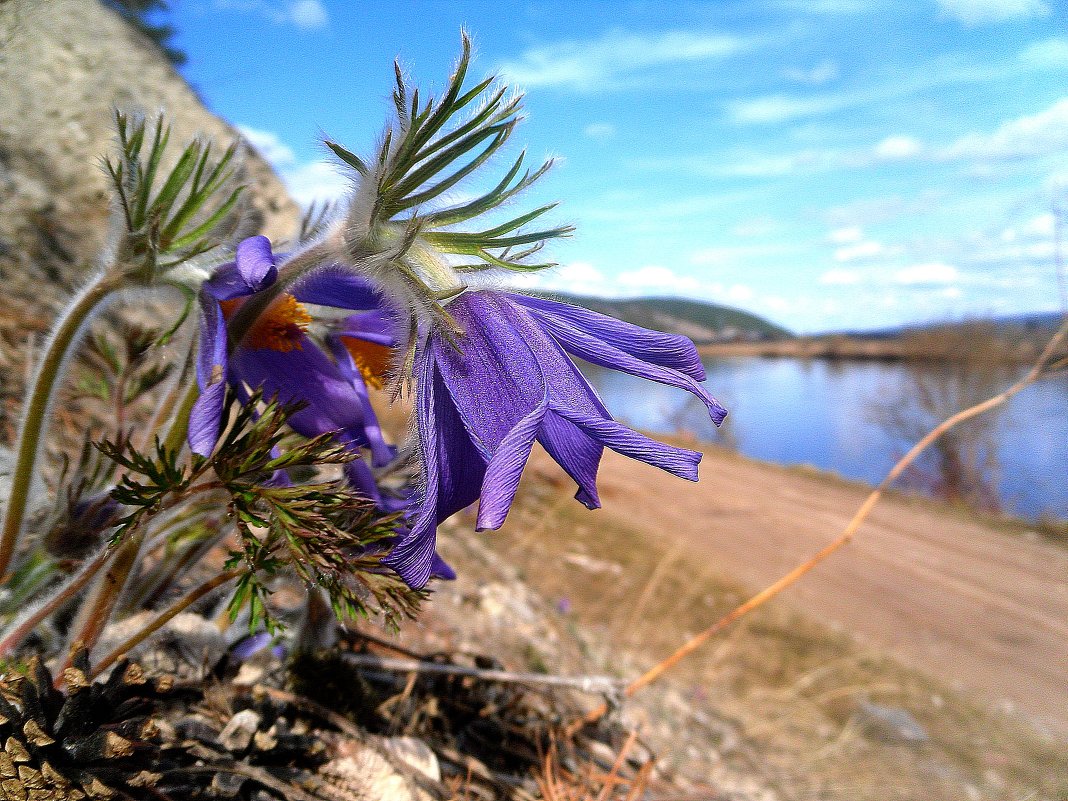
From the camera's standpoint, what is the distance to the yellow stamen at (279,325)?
1004mm

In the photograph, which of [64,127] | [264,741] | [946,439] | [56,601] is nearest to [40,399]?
[56,601]

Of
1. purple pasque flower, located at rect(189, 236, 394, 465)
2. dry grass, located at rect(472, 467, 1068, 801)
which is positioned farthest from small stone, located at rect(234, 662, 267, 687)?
dry grass, located at rect(472, 467, 1068, 801)

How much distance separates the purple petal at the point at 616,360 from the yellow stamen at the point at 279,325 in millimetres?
372

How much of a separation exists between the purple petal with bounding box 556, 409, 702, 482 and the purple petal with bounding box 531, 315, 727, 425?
0.09 meters

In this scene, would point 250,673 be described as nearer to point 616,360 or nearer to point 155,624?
point 155,624

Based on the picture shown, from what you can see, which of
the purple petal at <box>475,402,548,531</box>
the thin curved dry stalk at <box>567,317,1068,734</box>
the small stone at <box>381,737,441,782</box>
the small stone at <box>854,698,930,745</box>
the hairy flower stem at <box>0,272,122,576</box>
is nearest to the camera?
the purple petal at <box>475,402,548,531</box>

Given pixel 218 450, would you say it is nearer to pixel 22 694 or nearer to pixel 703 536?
pixel 22 694

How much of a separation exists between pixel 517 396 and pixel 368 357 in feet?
1.20

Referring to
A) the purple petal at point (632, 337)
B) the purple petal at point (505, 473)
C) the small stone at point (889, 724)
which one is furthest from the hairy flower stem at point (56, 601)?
the small stone at point (889, 724)

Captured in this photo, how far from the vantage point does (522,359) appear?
0.87m

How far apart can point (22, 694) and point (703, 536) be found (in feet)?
27.5

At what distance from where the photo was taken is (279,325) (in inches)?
40.3

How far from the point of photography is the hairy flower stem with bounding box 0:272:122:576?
105 cm

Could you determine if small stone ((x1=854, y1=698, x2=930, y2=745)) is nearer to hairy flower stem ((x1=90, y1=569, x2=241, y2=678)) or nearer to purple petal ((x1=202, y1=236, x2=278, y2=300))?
hairy flower stem ((x1=90, y1=569, x2=241, y2=678))
